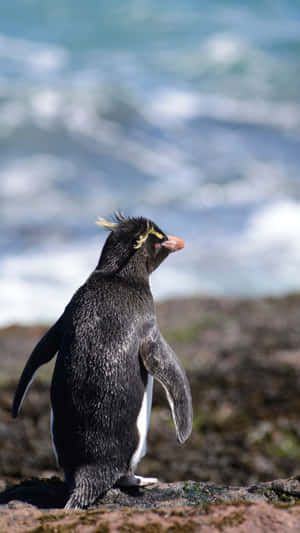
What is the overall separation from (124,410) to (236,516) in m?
1.02

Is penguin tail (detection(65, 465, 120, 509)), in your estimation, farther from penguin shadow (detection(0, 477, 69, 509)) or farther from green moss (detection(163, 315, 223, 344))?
green moss (detection(163, 315, 223, 344))

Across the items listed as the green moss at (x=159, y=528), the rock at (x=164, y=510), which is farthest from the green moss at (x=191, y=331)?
the green moss at (x=159, y=528)

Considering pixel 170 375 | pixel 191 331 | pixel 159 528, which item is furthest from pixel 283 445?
pixel 191 331

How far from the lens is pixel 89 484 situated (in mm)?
3541

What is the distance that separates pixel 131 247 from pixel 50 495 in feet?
5.75

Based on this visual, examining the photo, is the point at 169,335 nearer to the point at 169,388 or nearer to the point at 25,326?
the point at 25,326

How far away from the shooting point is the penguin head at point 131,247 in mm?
4262

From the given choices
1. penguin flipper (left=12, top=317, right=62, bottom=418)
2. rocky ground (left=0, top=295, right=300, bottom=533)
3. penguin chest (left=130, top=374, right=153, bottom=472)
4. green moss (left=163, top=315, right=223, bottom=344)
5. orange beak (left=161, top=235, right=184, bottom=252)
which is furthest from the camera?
green moss (left=163, top=315, right=223, bottom=344)

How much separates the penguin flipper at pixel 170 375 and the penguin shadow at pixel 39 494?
33.0 inches

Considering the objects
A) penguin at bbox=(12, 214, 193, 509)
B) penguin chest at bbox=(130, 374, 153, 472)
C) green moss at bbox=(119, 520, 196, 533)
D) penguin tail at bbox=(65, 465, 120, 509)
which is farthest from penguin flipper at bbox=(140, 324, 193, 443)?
green moss at bbox=(119, 520, 196, 533)

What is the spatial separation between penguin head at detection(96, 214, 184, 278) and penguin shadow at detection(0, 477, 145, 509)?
57.1 inches

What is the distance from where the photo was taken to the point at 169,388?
3.83 meters

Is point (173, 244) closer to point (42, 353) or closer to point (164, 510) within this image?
point (42, 353)

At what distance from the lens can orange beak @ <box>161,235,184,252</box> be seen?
4.62 metres
